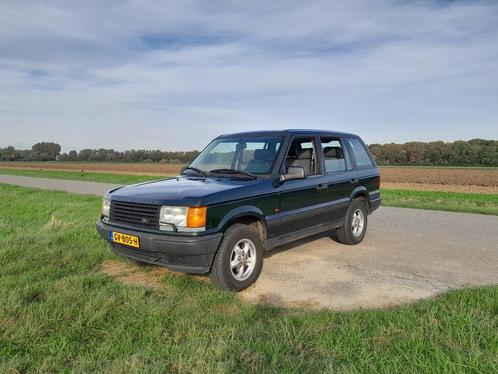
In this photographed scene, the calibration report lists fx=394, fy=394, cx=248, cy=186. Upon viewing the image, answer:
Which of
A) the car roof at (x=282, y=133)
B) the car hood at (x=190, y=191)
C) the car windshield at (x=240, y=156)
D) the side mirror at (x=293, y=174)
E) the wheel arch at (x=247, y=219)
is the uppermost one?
the car roof at (x=282, y=133)

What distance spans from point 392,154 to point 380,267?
267ft

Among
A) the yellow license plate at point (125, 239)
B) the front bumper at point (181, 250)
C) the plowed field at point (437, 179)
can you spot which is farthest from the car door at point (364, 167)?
the plowed field at point (437, 179)

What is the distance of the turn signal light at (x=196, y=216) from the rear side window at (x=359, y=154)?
367 cm

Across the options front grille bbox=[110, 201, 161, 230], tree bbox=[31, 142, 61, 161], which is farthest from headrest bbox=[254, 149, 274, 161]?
tree bbox=[31, 142, 61, 161]

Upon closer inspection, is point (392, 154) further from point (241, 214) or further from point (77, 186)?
point (241, 214)

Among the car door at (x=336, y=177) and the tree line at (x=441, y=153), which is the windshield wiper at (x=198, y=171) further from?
the tree line at (x=441, y=153)

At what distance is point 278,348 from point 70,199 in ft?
42.5

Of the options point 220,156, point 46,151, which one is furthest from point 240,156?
point 46,151

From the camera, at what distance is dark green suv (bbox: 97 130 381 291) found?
4059 millimetres

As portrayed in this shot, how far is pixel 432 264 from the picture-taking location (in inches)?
213

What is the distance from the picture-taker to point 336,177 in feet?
20.0

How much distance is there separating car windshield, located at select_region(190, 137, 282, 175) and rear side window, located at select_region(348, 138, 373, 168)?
6.57 feet

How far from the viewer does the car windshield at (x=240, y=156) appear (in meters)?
5.16

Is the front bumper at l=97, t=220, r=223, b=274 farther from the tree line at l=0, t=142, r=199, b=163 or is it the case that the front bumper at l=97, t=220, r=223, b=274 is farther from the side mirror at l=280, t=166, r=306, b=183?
the tree line at l=0, t=142, r=199, b=163
